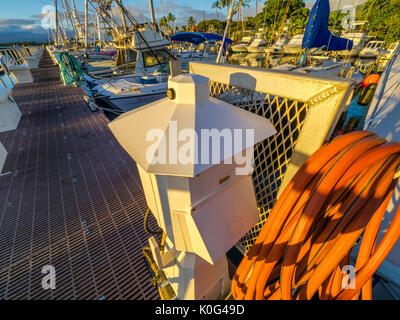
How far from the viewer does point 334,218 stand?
135 centimetres

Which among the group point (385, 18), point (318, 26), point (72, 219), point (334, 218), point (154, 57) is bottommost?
point (72, 219)

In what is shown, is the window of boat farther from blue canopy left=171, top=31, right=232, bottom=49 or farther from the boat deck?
the boat deck

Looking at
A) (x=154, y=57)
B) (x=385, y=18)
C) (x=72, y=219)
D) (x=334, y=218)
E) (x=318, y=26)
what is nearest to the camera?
(x=334, y=218)

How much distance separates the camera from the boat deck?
258 centimetres

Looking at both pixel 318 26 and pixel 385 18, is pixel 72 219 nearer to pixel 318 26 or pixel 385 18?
pixel 318 26

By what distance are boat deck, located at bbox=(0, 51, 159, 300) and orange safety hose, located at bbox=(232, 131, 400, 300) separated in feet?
6.71

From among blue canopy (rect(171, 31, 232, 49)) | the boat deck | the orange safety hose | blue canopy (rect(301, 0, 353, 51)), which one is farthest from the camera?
blue canopy (rect(171, 31, 232, 49))

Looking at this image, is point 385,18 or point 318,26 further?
point 385,18

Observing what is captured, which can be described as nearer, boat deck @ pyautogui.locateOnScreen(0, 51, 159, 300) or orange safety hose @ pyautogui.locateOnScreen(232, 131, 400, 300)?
orange safety hose @ pyautogui.locateOnScreen(232, 131, 400, 300)

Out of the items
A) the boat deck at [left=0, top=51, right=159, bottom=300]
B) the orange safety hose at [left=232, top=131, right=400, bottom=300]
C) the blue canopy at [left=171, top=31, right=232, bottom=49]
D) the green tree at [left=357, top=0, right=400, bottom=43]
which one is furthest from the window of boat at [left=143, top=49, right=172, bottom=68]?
the green tree at [left=357, top=0, right=400, bottom=43]

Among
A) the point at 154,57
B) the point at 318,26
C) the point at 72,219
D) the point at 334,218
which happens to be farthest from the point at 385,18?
the point at 72,219

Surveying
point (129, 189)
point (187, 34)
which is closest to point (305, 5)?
point (187, 34)

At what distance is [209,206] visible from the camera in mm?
1585

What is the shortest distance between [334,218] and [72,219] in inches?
161
